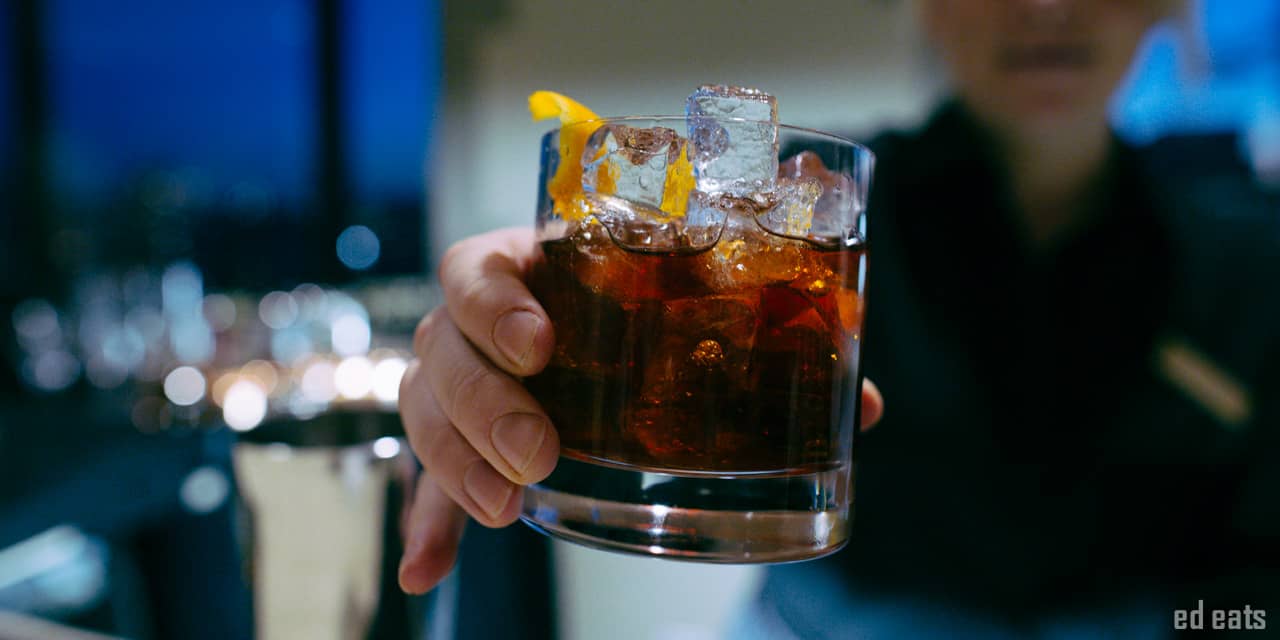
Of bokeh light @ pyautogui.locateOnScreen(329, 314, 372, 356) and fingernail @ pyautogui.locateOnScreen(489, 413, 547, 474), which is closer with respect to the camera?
Result: fingernail @ pyautogui.locateOnScreen(489, 413, 547, 474)

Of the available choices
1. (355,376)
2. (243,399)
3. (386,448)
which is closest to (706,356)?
(386,448)

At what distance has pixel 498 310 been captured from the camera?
0.67 meters

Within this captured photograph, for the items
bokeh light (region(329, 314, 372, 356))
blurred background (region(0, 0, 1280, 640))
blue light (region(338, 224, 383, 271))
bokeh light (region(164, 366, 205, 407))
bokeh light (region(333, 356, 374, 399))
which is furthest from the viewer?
blue light (region(338, 224, 383, 271))

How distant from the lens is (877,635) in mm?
2336

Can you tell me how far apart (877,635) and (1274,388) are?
1326 millimetres

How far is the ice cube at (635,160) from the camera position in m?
0.60

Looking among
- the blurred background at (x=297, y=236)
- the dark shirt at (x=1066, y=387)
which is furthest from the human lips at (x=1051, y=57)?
the blurred background at (x=297, y=236)

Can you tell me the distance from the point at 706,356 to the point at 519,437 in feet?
0.55

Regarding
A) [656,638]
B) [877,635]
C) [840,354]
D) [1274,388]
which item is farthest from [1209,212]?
[656,638]

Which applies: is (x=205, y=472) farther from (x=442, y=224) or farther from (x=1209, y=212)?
(x=1209, y=212)

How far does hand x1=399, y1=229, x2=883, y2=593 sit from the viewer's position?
0.65 meters

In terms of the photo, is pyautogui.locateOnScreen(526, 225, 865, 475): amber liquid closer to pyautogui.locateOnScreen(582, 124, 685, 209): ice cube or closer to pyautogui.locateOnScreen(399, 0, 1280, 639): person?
pyautogui.locateOnScreen(582, 124, 685, 209): ice cube

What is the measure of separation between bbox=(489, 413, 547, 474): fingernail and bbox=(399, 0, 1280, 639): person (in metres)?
1.83

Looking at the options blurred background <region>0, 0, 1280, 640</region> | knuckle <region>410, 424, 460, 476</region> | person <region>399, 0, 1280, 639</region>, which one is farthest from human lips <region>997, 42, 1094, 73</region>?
knuckle <region>410, 424, 460, 476</region>
